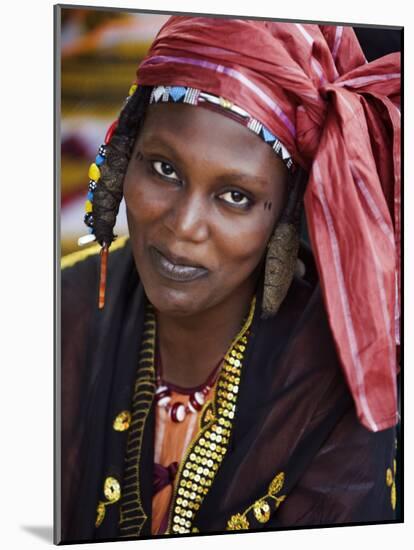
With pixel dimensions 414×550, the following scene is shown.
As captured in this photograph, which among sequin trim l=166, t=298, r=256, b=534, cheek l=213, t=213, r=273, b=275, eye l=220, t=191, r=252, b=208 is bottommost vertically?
sequin trim l=166, t=298, r=256, b=534

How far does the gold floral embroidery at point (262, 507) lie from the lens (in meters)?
3.78

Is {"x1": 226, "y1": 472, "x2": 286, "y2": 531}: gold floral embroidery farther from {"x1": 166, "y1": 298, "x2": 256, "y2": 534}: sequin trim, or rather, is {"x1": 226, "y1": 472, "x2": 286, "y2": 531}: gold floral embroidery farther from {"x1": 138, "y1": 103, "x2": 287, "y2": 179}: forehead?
{"x1": 138, "y1": 103, "x2": 287, "y2": 179}: forehead

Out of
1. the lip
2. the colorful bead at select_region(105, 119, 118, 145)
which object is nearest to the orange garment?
the lip

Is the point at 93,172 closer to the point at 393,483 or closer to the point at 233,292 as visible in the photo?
the point at 233,292

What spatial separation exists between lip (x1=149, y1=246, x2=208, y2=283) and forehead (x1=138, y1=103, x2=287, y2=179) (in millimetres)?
295

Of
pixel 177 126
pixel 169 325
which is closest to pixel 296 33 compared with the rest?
pixel 177 126

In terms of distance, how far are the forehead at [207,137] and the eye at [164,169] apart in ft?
0.17

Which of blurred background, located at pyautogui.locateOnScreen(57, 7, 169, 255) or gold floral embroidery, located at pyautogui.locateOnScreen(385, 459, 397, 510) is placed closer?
blurred background, located at pyautogui.locateOnScreen(57, 7, 169, 255)

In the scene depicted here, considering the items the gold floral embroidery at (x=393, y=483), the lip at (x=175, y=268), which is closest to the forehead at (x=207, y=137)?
the lip at (x=175, y=268)

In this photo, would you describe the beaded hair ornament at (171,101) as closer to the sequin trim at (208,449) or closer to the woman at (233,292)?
the woman at (233,292)

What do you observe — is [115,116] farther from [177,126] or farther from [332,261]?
[332,261]

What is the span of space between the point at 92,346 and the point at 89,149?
Result: 0.58 m

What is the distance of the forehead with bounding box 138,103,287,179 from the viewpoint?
3.55 meters

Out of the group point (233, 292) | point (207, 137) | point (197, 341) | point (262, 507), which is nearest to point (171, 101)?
point (207, 137)
